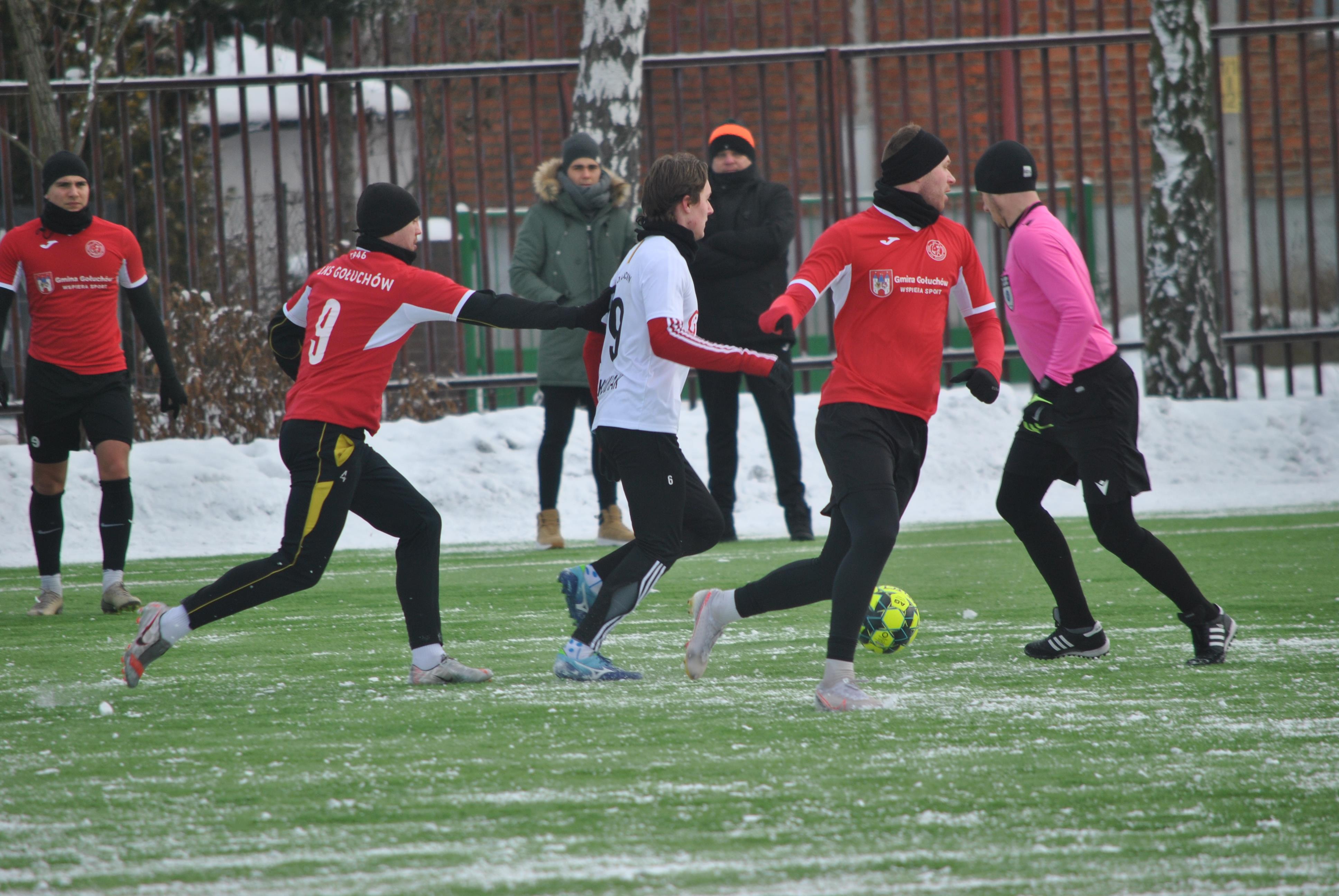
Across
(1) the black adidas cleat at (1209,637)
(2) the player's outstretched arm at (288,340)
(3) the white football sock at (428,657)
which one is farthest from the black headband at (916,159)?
(3) the white football sock at (428,657)

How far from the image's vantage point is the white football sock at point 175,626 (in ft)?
16.2

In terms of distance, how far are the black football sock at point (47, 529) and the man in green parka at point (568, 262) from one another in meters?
2.92

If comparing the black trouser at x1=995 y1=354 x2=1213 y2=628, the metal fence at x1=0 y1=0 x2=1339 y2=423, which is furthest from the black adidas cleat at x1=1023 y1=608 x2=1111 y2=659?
the metal fence at x1=0 y1=0 x2=1339 y2=423

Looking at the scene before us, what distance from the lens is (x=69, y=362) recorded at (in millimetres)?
7262

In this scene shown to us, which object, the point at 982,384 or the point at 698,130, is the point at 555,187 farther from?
the point at 698,130

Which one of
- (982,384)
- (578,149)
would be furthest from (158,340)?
(982,384)

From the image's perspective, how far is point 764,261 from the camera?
9.23 m

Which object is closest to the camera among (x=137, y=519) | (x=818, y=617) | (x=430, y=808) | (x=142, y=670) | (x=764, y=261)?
(x=430, y=808)

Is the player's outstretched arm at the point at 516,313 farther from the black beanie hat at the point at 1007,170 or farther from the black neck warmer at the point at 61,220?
the black neck warmer at the point at 61,220

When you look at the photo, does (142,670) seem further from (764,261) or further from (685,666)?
(764,261)

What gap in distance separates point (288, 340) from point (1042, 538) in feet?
9.22

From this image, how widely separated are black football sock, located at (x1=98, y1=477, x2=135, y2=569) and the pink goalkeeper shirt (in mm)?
4388

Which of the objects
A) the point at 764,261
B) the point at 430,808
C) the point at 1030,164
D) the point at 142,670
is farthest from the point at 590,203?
the point at 430,808

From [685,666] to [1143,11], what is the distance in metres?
18.2
